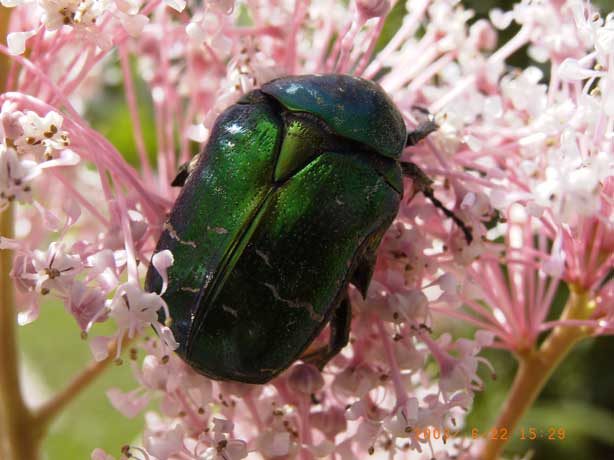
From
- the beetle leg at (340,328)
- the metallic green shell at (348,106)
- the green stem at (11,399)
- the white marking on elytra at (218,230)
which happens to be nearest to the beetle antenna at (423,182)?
the metallic green shell at (348,106)

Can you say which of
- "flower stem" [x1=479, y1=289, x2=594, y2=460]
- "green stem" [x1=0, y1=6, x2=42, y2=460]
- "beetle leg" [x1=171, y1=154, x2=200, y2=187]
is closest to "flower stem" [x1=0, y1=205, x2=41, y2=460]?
"green stem" [x1=0, y1=6, x2=42, y2=460]

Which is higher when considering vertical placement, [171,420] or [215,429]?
[215,429]

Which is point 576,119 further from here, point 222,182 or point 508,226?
point 222,182

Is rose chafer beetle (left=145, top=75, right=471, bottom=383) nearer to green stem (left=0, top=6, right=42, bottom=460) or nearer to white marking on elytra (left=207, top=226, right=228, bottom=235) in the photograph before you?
white marking on elytra (left=207, top=226, right=228, bottom=235)

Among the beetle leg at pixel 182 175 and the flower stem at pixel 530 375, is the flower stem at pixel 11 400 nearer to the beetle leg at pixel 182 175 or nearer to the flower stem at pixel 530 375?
the beetle leg at pixel 182 175

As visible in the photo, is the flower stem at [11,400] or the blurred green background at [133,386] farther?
the blurred green background at [133,386]

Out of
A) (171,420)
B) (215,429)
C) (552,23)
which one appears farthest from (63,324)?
(552,23)
